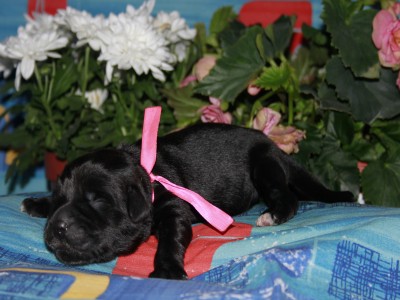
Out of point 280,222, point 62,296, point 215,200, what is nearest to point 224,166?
point 215,200

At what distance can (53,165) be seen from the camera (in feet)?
10.4

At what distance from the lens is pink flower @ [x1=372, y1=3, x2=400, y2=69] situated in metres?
2.66

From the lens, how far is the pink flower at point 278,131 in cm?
271

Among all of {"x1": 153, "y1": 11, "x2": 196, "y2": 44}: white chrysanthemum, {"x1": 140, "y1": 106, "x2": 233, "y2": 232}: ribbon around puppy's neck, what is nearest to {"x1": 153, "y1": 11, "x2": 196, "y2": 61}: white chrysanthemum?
{"x1": 153, "y1": 11, "x2": 196, "y2": 44}: white chrysanthemum

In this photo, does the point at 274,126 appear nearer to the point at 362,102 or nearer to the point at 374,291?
the point at 362,102

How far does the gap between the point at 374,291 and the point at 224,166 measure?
85 centimetres

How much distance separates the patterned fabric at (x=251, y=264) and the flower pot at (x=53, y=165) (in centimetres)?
94

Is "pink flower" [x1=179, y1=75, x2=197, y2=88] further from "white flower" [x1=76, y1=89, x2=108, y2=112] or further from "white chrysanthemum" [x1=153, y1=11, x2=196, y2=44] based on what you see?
"white flower" [x1=76, y1=89, x2=108, y2=112]

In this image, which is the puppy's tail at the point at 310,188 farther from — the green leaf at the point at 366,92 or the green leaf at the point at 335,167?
the green leaf at the point at 366,92

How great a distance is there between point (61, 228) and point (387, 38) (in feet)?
5.36

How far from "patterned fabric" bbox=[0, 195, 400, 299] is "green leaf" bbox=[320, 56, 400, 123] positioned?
630mm

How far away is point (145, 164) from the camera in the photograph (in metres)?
2.06

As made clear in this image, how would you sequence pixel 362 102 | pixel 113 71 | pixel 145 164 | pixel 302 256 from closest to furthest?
pixel 302 256
pixel 145 164
pixel 362 102
pixel 113 71

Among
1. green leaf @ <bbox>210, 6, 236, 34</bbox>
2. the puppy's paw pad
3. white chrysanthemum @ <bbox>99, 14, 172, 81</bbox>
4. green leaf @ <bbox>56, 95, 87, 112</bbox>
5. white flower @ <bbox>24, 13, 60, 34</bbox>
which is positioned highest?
green leaf @ <bbox>210, 6, 236, 34</bbox>
